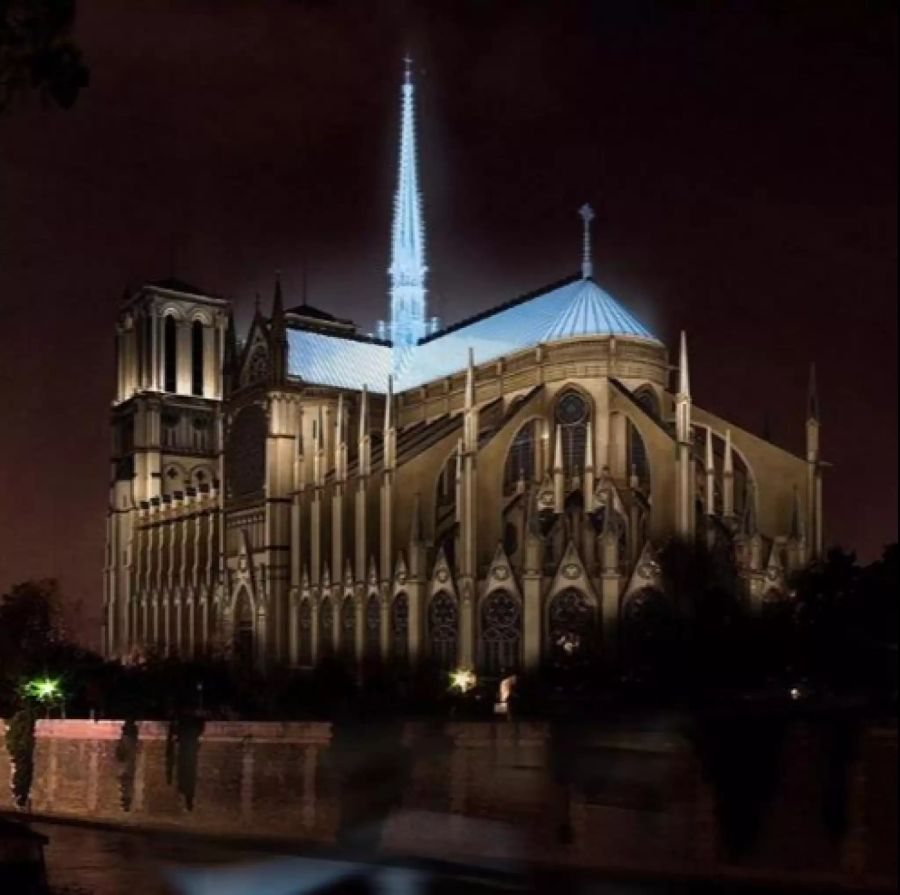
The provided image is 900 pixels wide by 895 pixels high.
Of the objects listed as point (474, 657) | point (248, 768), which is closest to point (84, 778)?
point (248, 768)

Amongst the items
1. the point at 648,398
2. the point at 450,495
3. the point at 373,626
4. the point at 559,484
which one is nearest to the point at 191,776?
the point at 373,626

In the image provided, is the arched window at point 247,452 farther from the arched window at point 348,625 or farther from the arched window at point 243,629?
the arched window at point 348,625

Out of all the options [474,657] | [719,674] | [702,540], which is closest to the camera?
[719,674]

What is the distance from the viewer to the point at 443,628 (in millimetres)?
35156

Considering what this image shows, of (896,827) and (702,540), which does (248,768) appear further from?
(896,827)

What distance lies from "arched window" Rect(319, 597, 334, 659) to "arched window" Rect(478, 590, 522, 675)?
595cm

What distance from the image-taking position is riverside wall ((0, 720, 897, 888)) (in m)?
14.1

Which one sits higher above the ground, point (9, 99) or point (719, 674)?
point (9, 99)

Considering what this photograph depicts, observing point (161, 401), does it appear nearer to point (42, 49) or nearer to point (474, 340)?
point (474, 340)

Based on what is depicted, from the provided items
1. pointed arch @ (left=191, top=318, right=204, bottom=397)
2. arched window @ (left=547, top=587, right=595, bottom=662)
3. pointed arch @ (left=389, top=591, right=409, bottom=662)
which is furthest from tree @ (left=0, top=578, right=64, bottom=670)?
pointed arch @ (left=191, top=318, right=204, bottom=397)

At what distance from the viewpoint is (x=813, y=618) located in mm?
17703

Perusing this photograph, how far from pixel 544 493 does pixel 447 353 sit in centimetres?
1368

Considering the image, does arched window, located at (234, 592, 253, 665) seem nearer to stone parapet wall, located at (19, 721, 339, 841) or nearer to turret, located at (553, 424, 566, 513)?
turret, located at (553, 424, 566, 513)

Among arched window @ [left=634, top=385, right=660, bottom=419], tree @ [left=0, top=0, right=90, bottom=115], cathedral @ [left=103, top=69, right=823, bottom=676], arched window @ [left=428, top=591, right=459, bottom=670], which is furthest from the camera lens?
arched window @ [left=634, top=385, right=660, bottom=419]
